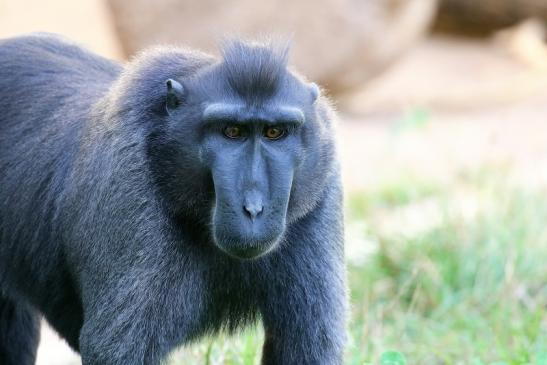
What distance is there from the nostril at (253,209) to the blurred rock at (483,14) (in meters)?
13.3

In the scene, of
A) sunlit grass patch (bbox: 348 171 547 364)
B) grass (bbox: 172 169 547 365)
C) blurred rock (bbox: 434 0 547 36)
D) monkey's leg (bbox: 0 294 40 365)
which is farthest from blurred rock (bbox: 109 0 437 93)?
monkey's leg (bbox: 0 294 40 365)

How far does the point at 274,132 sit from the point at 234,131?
16cm

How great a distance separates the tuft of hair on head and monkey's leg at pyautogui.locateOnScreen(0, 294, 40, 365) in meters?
2.13

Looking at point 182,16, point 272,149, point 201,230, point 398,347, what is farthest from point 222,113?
point 182,16

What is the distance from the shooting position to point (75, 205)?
14.9ft

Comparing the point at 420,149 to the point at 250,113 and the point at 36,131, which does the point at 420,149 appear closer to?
the point at 36,131

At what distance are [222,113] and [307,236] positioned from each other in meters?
0.80

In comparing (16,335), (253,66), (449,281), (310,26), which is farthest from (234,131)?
(310,26)

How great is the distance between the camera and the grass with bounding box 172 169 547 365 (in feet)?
19.8

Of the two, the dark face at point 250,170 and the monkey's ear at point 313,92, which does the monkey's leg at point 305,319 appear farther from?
the monkey's ear at point 313,92

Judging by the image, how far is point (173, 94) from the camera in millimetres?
4223

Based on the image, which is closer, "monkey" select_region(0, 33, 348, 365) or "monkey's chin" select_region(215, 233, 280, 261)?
"monkey's chin" select_region(215, 233, 280, 261)

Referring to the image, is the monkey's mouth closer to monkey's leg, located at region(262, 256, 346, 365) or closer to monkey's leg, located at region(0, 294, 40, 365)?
monkey's leg, located at region(262, 256, 346, 365)

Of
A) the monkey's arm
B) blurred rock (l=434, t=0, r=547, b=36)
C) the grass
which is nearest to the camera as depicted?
the monkey's arm
